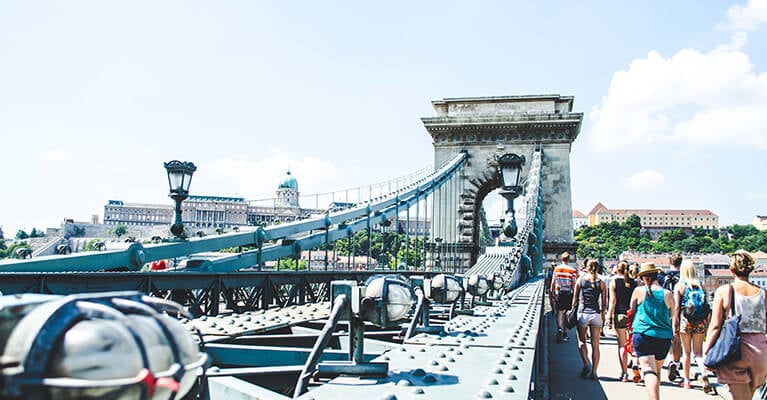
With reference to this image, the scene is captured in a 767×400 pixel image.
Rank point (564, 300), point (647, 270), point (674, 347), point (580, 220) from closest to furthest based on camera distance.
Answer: point (647, 270)
point (674, 347)
point (564, 300)
point (580, 220)

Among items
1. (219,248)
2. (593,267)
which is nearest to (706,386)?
(593,267)

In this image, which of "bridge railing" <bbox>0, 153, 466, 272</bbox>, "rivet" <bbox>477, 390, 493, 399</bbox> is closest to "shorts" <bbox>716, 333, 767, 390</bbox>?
"rivet" <bbox>477, 390, 493, 399</bbox>

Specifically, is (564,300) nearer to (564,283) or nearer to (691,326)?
(564,283)

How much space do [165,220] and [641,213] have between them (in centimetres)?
9690

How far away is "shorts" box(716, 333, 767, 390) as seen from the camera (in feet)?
12.9

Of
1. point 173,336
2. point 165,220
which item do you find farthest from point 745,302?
point 165,220

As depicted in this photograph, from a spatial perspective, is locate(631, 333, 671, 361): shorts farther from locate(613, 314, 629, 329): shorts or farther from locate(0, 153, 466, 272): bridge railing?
locate(0, 153, 466, 272): bridge railing

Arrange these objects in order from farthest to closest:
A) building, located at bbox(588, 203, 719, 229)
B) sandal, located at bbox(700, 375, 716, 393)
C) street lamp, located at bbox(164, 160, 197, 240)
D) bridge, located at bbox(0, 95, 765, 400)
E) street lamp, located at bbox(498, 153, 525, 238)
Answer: building, located at bbox(588, 203, 719, 229), street lamp, located at bbox(498, 153, 525, 238), street lamp, located at bbox(164, 160, 197, 240), sandal, located at bbox(700, 375, 716, 393), bridge, located at bbox(0, 95, 765, 400)

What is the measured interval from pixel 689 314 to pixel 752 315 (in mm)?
2638

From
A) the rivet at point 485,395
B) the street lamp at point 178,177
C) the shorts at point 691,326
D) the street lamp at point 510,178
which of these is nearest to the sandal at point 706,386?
the shorts at point 691,326

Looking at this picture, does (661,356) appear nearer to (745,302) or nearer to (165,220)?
(745,302)

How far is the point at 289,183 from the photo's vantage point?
367ft

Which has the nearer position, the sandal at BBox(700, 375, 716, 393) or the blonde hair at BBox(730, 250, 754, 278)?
the blonde hair at BBox(730, 250, 754, 278)

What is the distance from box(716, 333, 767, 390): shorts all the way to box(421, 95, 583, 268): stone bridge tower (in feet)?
67.3
